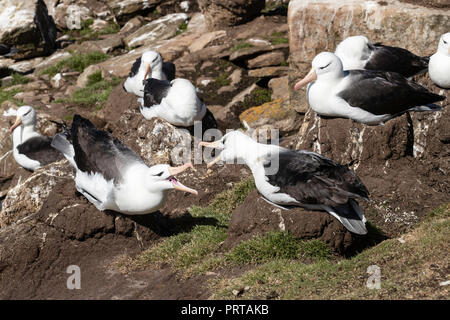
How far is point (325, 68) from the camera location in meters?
7.64

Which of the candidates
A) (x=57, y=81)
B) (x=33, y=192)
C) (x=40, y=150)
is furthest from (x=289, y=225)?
(x=57, y=81)

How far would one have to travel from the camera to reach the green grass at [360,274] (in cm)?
514

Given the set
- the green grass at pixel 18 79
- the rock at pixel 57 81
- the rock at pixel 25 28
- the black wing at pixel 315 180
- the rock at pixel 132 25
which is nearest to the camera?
the black wing at pixel 315 180

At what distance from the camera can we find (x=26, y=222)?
699 cm

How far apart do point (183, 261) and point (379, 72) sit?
3.61 metres

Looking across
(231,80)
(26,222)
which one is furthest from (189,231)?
(231,80)

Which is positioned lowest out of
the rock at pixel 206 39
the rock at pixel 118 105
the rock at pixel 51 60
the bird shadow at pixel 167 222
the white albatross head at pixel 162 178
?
the rock at pixel 51 60

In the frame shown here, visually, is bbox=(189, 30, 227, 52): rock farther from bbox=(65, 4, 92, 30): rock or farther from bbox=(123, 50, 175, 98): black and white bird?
bbox=(65, 4, 92, 30): rock

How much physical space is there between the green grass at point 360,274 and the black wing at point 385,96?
178cm

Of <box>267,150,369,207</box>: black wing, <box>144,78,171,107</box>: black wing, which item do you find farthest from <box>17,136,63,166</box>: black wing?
<box>267,150,369,207</box>: black wing

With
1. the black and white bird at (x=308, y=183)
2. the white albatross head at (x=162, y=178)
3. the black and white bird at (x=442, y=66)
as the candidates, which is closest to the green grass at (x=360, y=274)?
the black and white bird at (x=308, y=183)

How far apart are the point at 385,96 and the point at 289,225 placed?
230 centimetres

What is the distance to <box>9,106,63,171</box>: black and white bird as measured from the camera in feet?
34.3

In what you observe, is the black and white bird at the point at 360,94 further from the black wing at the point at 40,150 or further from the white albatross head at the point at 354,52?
the black wing at the point at 40,150
